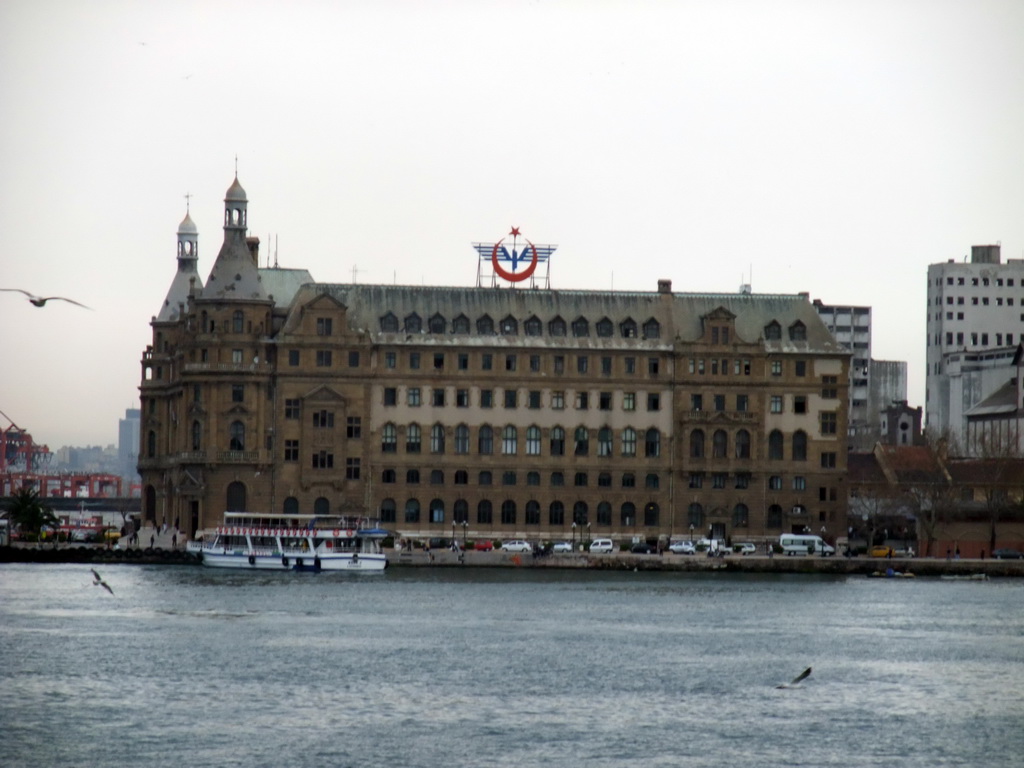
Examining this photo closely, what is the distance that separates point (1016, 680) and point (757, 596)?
44138 mm

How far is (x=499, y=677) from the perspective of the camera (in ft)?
289

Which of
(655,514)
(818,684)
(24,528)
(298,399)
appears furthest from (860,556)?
(818,684)

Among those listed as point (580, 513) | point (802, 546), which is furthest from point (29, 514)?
point (802, 546)

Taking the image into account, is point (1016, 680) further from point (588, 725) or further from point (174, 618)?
point (174, 618)

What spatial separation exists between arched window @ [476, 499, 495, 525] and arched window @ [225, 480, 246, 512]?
18.3 meters

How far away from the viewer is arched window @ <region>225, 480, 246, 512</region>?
17238cm

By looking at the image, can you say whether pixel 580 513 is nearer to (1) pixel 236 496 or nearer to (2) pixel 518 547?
(2) pixel 518 547

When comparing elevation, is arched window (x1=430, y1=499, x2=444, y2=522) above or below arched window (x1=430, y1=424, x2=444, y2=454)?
below

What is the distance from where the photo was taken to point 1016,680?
300 feet

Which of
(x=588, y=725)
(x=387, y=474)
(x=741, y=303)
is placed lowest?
(x=588, y=725)

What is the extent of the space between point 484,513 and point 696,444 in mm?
17796

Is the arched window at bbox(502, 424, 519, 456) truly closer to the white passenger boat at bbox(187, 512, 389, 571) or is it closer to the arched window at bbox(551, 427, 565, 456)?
the arched window at bbox(551, 427, 565, 456)

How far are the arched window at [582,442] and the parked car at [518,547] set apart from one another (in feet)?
30.8

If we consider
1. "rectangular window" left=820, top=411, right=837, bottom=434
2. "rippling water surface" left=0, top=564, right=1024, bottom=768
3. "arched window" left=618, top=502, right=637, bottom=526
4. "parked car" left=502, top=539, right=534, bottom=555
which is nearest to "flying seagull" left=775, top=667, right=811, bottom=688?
"rippling water surface" left=0, top=564, right=1024, bottom=768
